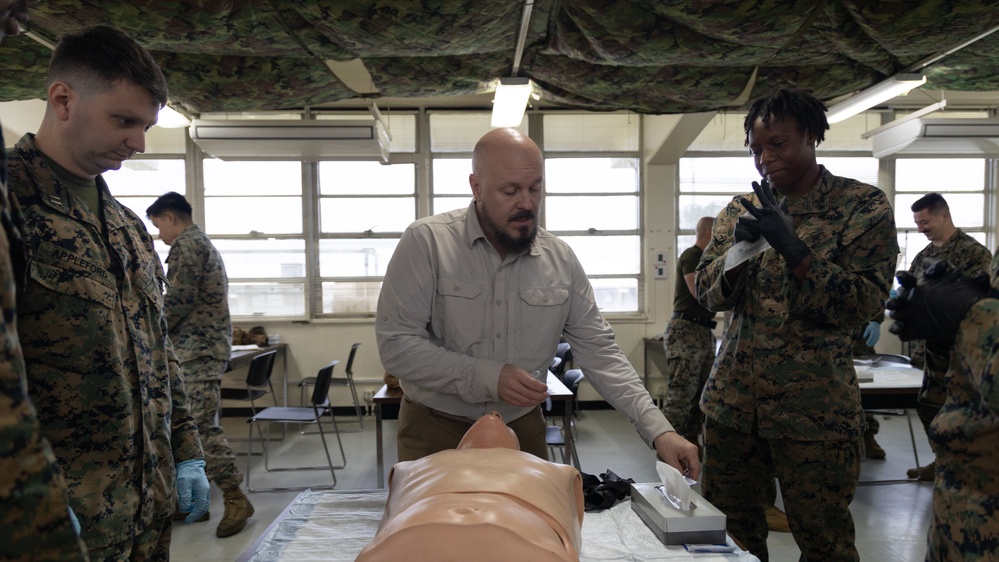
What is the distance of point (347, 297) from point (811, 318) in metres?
5.25

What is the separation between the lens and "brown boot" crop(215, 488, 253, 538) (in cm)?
310

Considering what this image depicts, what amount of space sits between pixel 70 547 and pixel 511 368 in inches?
37.3

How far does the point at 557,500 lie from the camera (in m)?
1.01

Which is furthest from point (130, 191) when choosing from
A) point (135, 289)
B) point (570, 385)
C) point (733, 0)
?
point (733, 0)

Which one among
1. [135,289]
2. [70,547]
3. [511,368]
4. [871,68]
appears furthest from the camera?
[871,68]

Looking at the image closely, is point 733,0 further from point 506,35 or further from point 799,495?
point 799,495

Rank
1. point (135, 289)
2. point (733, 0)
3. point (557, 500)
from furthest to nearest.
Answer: point (733, 0) → point (135, 289) → point (557, 500)

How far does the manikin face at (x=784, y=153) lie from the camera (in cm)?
167

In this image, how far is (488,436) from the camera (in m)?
1.23

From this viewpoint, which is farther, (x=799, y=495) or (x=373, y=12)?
(x=373, y=12)

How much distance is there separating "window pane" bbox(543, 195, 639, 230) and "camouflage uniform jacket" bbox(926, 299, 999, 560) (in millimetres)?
5280

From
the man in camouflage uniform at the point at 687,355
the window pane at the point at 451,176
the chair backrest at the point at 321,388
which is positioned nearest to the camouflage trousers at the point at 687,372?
the man in camouflage uniform at the point at 687,355

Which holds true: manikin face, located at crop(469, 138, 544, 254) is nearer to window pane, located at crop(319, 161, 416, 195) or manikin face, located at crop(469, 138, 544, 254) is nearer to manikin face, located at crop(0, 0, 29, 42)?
manikin face, located at crop(0, 0, 29, 42)

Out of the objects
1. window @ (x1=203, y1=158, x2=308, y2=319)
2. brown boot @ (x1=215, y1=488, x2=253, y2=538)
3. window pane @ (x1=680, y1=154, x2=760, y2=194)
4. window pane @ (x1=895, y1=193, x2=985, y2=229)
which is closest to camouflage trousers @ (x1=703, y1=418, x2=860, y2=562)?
brown boot @ (x1=215, y1=488, x2=253, y2=538)
